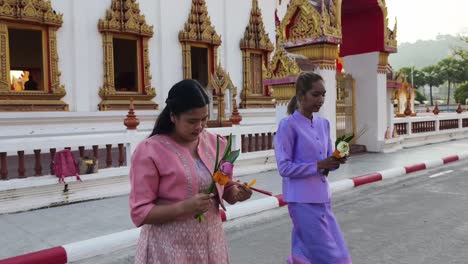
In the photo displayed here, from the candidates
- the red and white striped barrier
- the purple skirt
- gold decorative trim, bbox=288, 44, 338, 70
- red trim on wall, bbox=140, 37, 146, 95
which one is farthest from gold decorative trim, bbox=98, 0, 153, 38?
the purple skirt

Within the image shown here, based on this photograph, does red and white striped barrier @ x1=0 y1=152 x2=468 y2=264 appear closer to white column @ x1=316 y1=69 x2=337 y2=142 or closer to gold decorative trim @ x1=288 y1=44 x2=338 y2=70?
white column @ x1=316 y1=69 x2=337 y2=142

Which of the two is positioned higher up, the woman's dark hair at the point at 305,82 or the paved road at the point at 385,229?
the woman's dark hair at the point at 305,82

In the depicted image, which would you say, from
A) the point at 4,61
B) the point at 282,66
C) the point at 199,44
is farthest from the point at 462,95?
the point at 4,61

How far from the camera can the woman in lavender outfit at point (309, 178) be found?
3344 mm

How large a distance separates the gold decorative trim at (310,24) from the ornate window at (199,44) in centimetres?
405

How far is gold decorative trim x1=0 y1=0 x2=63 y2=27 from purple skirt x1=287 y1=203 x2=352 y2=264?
8907 millimetres

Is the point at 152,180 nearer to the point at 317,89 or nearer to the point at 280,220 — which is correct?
the point at 317,89

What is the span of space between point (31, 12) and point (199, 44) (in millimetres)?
5106

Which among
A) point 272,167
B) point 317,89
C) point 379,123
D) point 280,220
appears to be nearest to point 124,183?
point 280,220

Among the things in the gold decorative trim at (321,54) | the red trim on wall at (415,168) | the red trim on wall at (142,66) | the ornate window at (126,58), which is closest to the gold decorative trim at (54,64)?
the ornate window at (126,58)

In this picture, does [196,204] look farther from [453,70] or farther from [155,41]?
[453,70]

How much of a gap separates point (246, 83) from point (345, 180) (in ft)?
24.9

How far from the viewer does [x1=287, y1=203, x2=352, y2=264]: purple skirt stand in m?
3.32

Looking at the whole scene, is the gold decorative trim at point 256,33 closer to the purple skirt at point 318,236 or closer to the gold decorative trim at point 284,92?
the gold decorative trim at point 284,92
